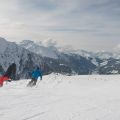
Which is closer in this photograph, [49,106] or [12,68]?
[49,106]

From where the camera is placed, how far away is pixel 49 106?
49.1 feet

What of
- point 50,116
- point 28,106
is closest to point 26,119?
point 50,116

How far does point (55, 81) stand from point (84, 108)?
17.2 meters

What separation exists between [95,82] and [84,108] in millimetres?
15190

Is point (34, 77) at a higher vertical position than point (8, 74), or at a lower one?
lower

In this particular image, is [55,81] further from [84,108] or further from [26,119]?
[26,119]

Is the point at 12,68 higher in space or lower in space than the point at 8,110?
higher

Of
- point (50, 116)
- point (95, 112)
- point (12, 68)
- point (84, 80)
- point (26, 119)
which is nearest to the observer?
point (26, 119)

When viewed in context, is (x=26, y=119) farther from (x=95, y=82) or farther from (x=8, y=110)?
(x=95, y=82)

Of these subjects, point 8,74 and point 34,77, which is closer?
point 8,74

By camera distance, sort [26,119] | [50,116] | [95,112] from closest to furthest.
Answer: [26,119]
[50,116]
[95,112]

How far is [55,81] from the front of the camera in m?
31.6

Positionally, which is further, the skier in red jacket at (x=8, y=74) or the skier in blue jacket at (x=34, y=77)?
the skier in blue jacket at (x=34, y=77)

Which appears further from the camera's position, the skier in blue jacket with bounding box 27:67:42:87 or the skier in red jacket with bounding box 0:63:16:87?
the skier in blue jacket with bounding box 27:67:42:87
